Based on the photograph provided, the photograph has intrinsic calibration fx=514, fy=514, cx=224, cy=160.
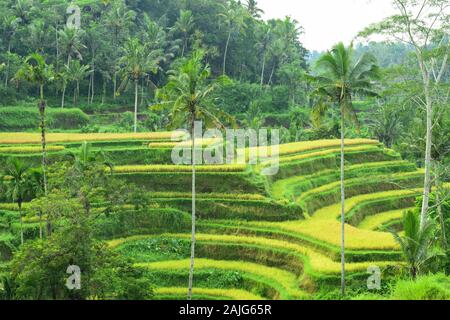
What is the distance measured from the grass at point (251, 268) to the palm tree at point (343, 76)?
106 inches

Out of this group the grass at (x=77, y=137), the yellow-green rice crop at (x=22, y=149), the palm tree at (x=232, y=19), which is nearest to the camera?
the yellow-green rice crop at (x=22, y=149)

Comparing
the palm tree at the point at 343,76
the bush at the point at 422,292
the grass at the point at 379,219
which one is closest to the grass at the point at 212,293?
the palm tree at the point at 343,76

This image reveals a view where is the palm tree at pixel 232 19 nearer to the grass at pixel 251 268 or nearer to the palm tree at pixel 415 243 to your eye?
the grass at pixel 251 268

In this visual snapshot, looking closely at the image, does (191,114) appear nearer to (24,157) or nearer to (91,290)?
(91,290)

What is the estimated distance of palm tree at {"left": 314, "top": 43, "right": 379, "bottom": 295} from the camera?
18641 millimetres

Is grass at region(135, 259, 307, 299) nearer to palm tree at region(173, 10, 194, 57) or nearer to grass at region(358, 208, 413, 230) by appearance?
grass at region(358, 208, 413, 230)

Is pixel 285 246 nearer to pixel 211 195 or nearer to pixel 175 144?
pixel 211 195

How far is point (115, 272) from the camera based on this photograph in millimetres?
17062

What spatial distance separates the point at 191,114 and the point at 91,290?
7.15 meters

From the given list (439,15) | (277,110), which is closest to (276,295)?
(439,15)

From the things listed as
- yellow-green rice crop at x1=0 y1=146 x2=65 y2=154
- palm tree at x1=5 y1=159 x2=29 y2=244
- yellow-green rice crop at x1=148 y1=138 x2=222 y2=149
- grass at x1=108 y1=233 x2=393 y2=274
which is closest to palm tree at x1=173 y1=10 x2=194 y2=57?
yellow-green rice crop at x1=148 y1=138 x2=222 y2=149

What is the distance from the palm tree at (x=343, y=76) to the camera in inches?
734

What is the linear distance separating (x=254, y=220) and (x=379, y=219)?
8.71 meters

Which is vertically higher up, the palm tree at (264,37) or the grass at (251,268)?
the palm tree at (264,37)
